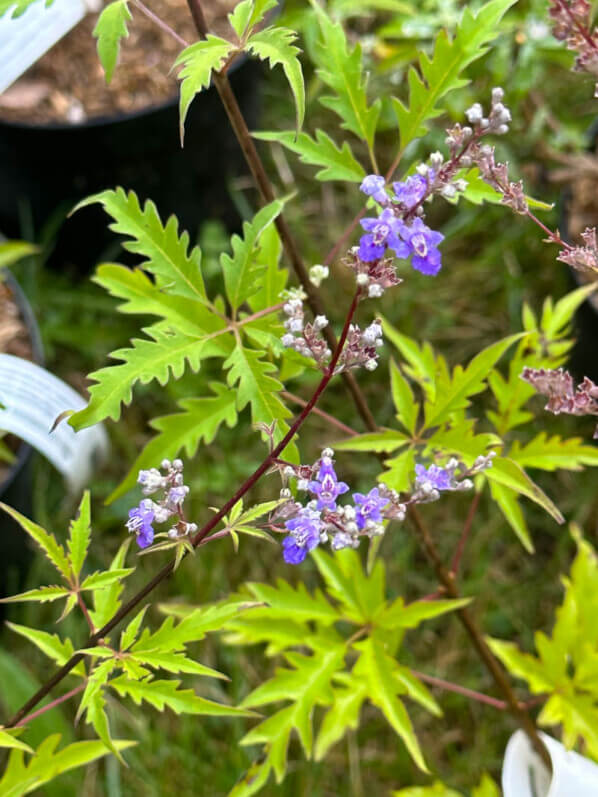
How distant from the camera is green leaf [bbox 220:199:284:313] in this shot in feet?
3.96

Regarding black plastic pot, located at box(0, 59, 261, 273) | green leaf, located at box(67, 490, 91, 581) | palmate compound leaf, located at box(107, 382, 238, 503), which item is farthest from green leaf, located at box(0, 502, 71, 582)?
black plastic pot, located at box(0, 59, 261, 273)

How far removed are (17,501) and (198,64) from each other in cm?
126

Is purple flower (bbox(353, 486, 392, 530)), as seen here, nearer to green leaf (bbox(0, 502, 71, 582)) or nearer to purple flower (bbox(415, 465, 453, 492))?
purple flower (bbox(415, 465, 453, 492))

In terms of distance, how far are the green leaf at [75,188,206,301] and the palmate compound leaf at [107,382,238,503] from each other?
19 centimetres

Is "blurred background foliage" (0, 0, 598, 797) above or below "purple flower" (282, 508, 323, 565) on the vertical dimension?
below

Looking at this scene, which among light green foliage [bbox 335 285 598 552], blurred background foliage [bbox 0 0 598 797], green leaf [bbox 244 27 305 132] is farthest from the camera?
blurred background foliage [bbox 0 0 598 797]

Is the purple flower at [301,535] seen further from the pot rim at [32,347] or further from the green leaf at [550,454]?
the pot rim at [32,347]

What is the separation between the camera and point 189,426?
55.4 inches

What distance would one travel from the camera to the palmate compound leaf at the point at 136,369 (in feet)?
3.60

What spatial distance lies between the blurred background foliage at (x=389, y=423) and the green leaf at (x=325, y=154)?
0.49 metres

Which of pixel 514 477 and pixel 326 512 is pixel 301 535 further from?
pixel 514 477

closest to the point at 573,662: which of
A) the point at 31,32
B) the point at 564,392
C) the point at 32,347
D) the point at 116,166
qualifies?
the point at 564,392

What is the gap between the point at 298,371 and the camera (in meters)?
1.44

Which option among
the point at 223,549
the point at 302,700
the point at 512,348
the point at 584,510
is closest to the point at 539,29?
the point at 512,348
